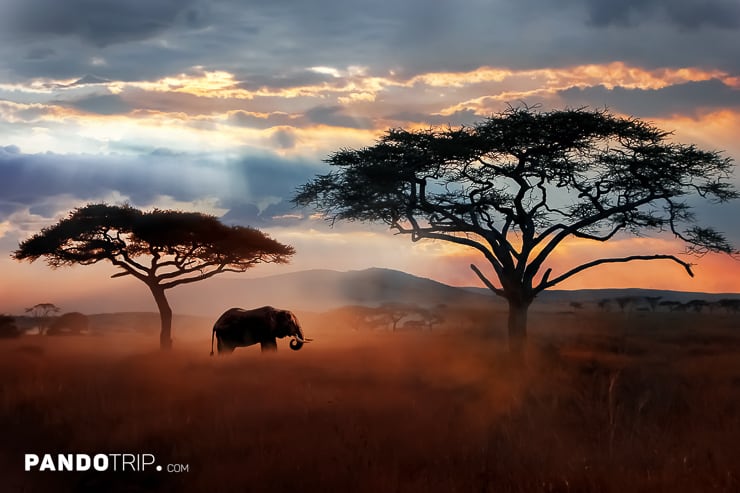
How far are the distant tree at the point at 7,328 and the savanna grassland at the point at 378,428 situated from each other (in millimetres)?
27352

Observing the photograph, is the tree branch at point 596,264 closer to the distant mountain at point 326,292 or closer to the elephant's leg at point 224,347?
the elephant's leg at point 224,347

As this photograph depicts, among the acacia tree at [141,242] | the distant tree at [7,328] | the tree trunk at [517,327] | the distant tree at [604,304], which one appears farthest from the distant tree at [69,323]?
the distant tree at [604,304]

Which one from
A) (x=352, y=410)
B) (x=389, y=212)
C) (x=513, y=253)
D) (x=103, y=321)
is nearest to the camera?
(x=352, y=410)

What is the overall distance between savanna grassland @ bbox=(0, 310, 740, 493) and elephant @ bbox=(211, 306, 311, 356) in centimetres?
624

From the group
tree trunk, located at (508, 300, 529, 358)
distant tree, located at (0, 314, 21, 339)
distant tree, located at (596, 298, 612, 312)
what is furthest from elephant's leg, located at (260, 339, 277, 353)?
distant tree, located at (596, 298, 612, 312)

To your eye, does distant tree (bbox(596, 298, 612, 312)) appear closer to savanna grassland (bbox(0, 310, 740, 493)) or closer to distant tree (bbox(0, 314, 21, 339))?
distant tree (bbox(0, 314, 21, 339))

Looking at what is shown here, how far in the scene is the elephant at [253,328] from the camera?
96.0ft

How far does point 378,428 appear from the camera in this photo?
11742 mm

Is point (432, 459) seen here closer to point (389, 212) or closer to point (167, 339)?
point (389, 212)

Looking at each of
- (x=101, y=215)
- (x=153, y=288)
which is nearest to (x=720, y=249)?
(x=153, y=288)

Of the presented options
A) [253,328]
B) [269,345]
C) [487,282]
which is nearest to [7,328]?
[253,328]

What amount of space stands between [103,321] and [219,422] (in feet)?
298

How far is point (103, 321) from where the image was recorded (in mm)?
96812

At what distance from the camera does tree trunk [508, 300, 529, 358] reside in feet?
83.6
